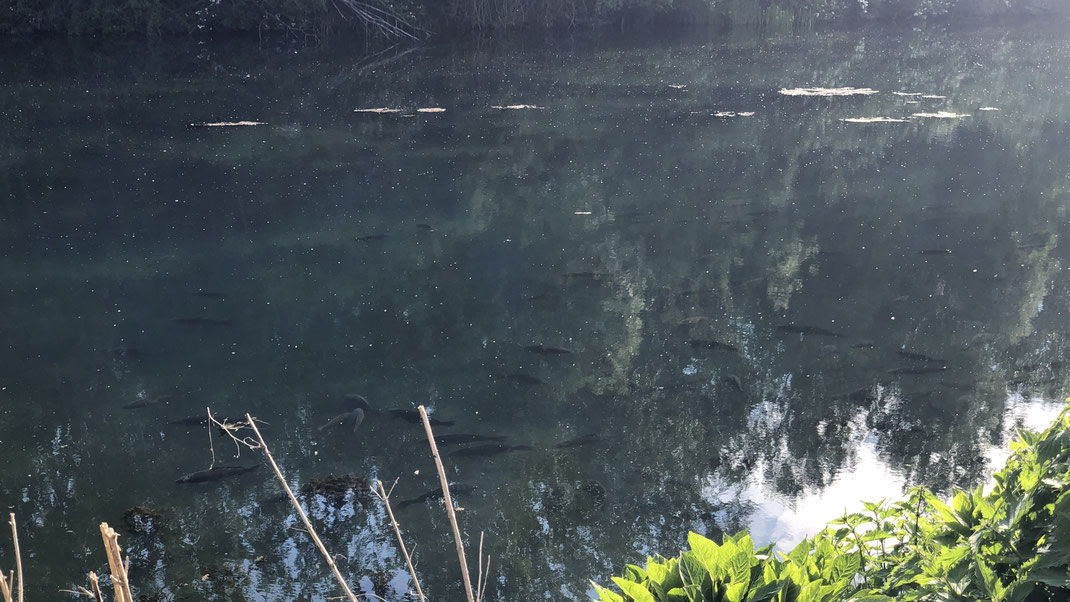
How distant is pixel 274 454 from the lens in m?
6.61

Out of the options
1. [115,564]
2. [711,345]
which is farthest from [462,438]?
[115,564]

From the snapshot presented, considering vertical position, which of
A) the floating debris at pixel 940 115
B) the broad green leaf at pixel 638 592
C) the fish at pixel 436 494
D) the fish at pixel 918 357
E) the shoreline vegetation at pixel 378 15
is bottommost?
the fish at pixel 436 494

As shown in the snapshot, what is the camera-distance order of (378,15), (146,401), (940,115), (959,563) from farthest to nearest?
(378,15) → (940,115) → (146,401) → (959,563)

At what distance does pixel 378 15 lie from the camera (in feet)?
97.5

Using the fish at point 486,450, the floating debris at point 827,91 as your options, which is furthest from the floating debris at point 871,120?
the fish at point 486,450

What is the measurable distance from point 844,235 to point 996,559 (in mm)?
9316

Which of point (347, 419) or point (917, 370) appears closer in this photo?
point (347, 419)

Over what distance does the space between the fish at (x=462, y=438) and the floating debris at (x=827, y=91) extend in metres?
15.5

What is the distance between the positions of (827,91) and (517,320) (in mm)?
14130

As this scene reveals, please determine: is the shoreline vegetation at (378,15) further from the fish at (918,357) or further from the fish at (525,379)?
the fish at (918,357)

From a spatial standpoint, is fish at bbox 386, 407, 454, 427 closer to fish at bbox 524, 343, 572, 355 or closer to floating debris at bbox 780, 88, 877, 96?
fish at bbox 524, 343, 572, 355

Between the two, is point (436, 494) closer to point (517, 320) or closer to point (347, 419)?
point (347, 419)

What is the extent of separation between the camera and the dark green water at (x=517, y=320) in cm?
588

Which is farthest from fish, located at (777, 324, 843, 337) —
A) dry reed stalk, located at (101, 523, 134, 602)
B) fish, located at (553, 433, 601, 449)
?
dry reed stalk, located at (101, 523, 134, 602)
